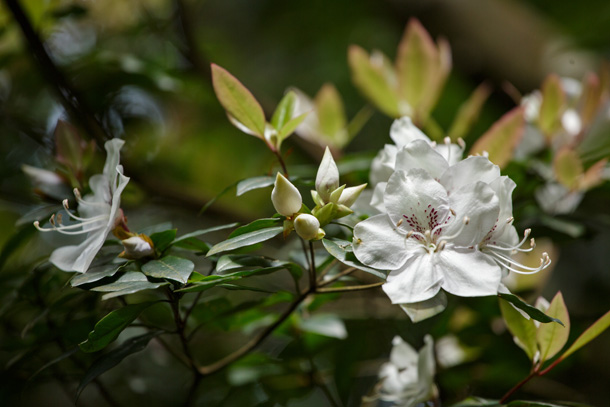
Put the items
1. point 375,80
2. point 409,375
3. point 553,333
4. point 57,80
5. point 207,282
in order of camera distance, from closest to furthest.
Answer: point 207,282
point 553,333
point 409,375
point 57,80
point 375,80

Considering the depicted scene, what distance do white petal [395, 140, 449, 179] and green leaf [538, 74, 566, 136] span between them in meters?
0.46

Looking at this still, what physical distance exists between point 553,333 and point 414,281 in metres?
0.24

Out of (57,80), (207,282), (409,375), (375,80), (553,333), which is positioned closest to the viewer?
(207,282)

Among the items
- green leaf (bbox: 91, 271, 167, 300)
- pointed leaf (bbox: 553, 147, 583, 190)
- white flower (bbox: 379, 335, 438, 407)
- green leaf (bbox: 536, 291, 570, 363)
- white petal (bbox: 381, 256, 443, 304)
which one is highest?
white petal (bbox: 381, 256, 443, 304)

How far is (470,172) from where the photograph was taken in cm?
61

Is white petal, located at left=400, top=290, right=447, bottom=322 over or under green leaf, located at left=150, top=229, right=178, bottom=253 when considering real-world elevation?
over

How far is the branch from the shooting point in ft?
2.89

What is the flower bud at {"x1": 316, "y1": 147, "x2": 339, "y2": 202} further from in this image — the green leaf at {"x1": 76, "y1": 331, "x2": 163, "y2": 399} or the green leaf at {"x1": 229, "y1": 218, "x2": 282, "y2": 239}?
the green leaf at {"x1": 76, "y1": 331, "x2": 163, "y2": 399}

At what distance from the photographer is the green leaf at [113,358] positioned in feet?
1.99

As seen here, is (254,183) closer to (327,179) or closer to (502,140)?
(327,179)

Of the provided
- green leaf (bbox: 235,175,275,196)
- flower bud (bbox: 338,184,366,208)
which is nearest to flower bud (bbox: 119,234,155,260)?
green leaf (bbox: 235,175,275,196)

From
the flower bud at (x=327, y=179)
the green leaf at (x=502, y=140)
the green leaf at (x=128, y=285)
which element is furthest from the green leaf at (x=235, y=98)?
the green leaf at (x=502, y=140)

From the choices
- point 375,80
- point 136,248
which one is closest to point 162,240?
point 136,248

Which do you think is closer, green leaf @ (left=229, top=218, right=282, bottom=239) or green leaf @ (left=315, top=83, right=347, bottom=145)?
green leaf @ (left=229, top=218, right=282, bottom=239)
